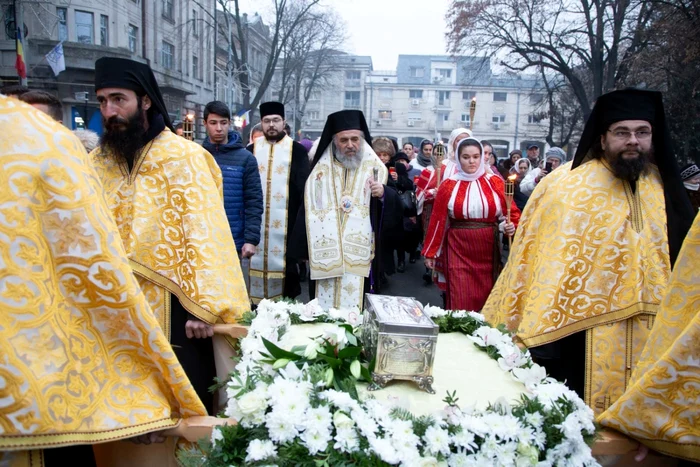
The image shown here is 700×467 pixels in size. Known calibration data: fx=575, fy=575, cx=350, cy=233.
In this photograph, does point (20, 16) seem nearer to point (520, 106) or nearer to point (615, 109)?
point (615, 109)

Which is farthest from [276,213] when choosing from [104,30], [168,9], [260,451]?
[168,9]

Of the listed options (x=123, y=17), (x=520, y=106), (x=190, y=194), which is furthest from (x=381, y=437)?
(x=520, y=106)

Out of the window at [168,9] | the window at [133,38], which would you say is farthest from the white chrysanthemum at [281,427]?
the window at [168,9]

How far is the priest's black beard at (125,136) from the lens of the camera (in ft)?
9.95

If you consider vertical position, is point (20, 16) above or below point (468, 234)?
above

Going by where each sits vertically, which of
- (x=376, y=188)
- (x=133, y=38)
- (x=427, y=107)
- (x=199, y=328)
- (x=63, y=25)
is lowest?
(x=199, y=328)

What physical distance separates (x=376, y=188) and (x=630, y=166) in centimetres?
205

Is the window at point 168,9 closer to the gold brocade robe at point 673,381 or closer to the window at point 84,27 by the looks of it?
the window at point 84,27

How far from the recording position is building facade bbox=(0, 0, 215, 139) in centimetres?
2332

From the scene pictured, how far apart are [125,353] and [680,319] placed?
5.66 feet

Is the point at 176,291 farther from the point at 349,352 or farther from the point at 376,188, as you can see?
the point at 376,188

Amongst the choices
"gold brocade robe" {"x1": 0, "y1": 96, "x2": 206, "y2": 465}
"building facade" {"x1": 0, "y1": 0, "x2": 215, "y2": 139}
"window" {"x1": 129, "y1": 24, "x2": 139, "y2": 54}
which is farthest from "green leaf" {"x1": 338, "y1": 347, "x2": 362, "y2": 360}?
"window" {"x1": 129, "y1": 24, "x2": 139, "y2": 54}

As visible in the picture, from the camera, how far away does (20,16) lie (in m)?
14.3

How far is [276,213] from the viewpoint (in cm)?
573
